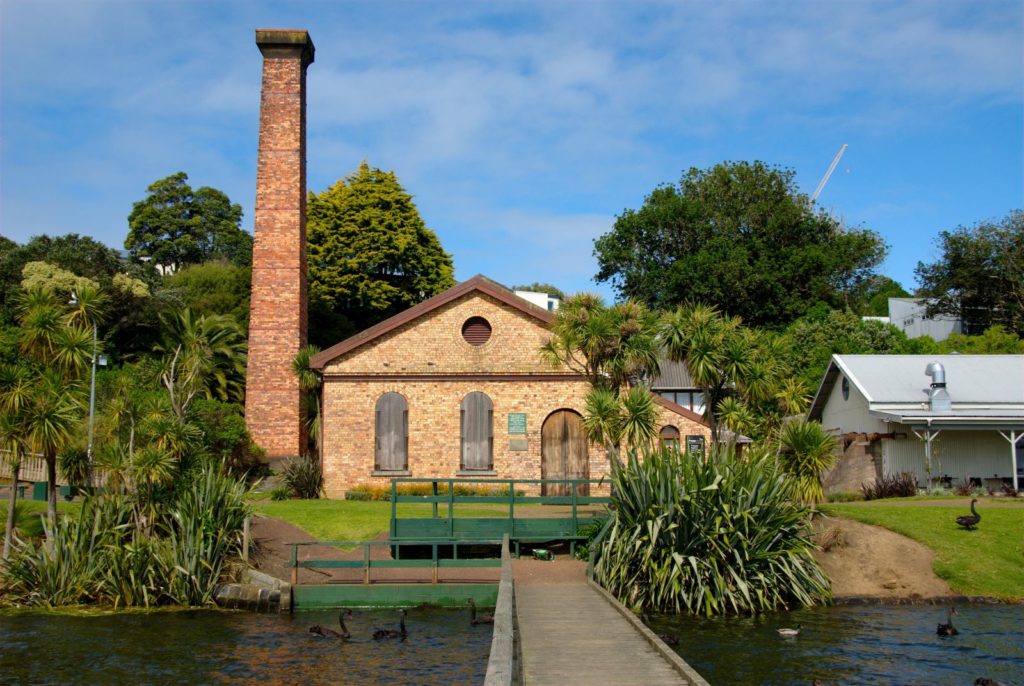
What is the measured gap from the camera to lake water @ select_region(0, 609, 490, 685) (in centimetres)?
1470

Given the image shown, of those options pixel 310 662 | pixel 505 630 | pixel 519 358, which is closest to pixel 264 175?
pixel 519 358

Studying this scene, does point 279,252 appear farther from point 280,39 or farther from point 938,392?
point 938,392

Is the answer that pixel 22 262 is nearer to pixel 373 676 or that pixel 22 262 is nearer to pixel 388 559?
pixel 388 559

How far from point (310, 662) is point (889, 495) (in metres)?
19.5

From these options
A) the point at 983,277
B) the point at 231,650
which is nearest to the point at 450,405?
the point at 231,650

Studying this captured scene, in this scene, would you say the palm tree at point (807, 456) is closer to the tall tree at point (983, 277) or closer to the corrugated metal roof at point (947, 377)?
the corrugated metal roof at point (947, 377)

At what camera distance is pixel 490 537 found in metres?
22.2

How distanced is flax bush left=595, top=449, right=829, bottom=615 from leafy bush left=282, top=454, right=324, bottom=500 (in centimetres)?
1270

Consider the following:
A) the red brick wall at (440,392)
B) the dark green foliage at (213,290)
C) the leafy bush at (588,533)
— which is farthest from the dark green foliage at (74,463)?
the dark green foliage at (213,290)

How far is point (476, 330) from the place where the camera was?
30203mm

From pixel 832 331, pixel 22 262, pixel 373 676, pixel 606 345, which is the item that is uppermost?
pixel 22 262

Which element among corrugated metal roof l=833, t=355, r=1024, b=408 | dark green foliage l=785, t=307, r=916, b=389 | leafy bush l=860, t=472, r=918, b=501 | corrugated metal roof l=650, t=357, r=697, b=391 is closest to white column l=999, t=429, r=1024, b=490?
corrugated metal roof l=833, t=355, r=1024, b=408

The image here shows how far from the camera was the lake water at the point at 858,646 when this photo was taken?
14.1 m

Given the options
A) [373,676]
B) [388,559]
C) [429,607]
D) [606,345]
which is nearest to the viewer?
[373,676]
